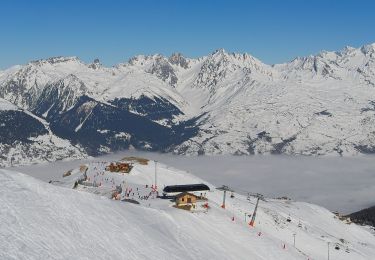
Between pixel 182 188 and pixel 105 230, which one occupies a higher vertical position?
pixel 182 188

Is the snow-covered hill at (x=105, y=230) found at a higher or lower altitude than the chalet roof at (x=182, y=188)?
lower

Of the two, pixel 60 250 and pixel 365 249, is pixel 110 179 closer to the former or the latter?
pixel 365 249

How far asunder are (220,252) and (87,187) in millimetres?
64621

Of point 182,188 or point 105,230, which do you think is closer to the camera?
point 105,230

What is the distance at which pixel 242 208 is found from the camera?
486 ft

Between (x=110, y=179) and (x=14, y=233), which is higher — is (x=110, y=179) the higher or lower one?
the higher one

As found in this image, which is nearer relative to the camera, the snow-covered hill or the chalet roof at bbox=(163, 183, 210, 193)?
the snow-covered hill

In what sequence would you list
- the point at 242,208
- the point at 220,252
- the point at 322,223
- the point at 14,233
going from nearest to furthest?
the point at 14,233
the point at 220,252
the point at 242,208
the point at 322,223

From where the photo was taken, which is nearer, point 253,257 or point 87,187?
point 253,257

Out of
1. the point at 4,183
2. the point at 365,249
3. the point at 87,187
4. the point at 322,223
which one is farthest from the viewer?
the point at 322,223

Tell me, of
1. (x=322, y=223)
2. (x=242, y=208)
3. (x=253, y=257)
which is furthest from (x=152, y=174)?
(x=253, y=257)

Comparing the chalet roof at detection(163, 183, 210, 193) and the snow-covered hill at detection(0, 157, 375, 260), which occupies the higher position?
the chalet roof at detection(163, 183, 210, 193)

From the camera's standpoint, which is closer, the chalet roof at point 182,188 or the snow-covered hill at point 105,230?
the snow-covered hill at point 105,230

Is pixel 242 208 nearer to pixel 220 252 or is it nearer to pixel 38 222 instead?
pixel 220 252
